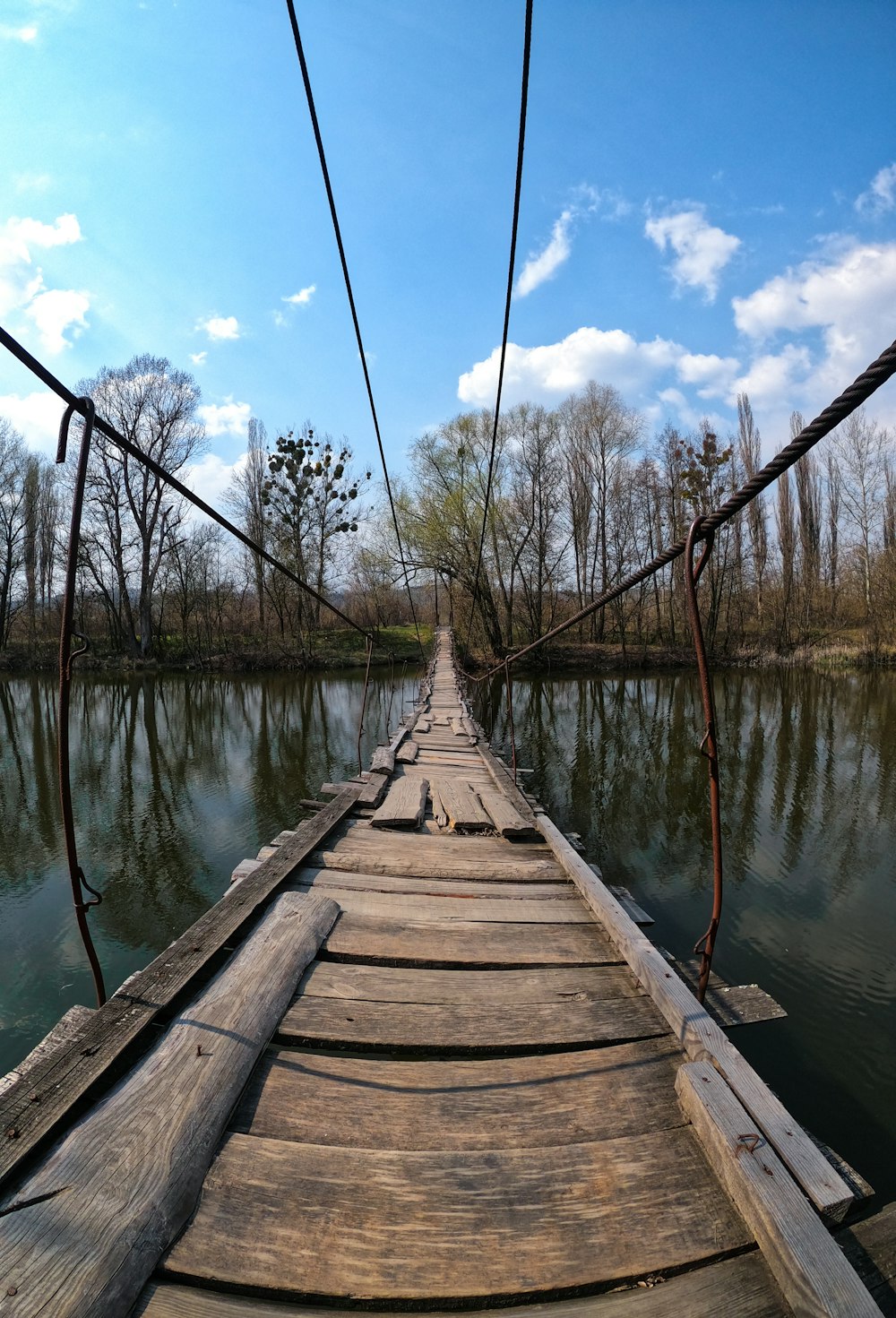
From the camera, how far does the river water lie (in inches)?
129

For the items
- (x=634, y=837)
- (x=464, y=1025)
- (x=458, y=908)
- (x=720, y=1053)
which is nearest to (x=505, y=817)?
(x=458, y=908)

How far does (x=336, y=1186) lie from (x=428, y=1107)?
279 mm

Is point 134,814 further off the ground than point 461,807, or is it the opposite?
point 461,807

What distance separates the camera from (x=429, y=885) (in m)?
2.53

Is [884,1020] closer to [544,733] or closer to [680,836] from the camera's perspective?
[680,836]

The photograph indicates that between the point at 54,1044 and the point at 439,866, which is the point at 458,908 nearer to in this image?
the point at 439,866

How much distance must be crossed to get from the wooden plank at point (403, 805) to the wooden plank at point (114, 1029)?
100 centimetres

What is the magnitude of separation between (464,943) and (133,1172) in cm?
115

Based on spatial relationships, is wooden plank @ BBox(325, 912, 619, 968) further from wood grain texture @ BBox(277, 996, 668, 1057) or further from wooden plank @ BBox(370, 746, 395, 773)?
wooden plank @ BBox(370, 746, 395, 773)

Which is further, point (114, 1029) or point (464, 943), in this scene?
point (464, 943)

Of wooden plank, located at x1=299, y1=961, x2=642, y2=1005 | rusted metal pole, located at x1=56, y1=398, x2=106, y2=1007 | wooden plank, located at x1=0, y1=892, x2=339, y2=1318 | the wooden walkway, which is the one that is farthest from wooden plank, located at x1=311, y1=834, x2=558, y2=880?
rusted metal pole, located at x1=56, y1=398, x2=106, y2=1007

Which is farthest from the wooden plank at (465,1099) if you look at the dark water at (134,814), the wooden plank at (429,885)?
the dark water at (134,814)

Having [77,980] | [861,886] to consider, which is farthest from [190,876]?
[861,886]

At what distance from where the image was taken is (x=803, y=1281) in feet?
2.92
